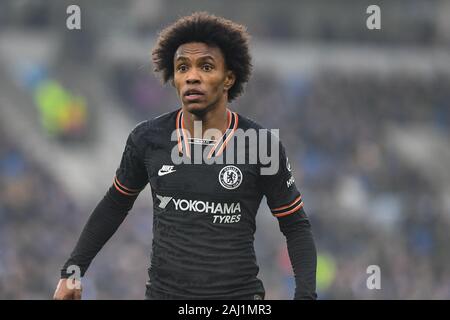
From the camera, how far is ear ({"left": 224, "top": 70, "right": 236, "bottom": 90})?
5055 mm

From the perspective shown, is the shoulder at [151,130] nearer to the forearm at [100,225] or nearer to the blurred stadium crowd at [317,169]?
the forearm at [100,225]

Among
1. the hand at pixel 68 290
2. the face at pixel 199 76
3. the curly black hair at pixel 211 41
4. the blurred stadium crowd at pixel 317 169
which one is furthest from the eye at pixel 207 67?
the blurred stadium crowd at pixel 317 169

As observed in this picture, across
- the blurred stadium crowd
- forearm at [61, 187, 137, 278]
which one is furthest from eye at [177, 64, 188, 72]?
the blurred stadium crowd

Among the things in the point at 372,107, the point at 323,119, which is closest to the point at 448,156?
the point at 372,107

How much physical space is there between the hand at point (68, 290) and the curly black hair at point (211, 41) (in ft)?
→ 3.83

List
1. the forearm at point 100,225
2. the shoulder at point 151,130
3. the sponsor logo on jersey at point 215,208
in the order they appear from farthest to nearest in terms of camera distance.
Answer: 1. the forearm at point 100,225
2. the shoulder at point 151,130
3. the sponsor logo on jersey at point 215,208

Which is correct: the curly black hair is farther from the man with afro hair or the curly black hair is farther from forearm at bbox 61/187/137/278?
forearm at bbox 61/187/137/278

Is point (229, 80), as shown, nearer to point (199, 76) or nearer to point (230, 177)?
point (199, 76)

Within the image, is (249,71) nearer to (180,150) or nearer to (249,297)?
(180,150)

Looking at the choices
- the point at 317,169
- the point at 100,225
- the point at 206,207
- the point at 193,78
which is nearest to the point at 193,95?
the point at 193,78

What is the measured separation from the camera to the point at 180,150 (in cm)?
494

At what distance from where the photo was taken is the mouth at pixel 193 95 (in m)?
4.84

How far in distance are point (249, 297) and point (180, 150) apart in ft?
2.60

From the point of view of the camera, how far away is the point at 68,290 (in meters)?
4.88
